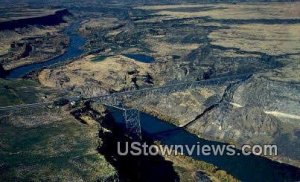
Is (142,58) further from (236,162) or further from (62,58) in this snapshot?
(236,162)

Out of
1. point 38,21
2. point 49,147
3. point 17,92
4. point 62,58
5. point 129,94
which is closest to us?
point 49,147

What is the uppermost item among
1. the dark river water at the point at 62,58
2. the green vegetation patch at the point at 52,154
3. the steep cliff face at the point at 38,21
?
the green vegetation patch at the point at 52,154

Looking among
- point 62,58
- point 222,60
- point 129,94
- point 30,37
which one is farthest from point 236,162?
point 30,37

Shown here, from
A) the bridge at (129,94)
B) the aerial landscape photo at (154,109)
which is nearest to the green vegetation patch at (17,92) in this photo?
the aerial landscape photo at (154,109)

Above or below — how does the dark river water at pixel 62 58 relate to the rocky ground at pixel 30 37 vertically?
below

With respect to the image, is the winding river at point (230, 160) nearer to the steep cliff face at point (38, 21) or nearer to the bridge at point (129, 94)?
the bridge at point (129, 94)

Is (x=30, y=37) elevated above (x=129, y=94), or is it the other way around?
(x=129, y=94)
